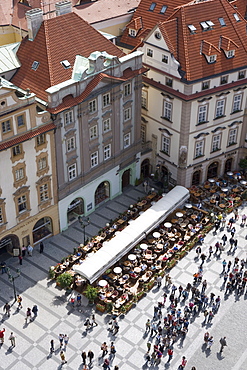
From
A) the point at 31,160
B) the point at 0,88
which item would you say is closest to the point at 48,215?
the point at 31,160

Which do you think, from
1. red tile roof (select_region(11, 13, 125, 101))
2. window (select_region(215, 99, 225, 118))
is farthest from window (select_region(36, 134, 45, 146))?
window (select_region(215, 99, 225, 118))

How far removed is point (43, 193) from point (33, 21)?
65.5 feet

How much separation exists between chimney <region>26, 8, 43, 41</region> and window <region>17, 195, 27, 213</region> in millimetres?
18699

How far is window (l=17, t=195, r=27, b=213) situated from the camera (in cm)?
6047

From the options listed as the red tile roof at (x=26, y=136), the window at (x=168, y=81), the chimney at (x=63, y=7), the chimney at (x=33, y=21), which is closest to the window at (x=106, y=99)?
the red tile roof at (x=26, y=136)

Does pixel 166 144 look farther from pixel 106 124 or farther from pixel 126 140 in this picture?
pixel 106 124

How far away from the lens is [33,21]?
2406 inches

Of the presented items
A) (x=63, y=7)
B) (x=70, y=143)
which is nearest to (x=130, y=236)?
(x=70, y=143)

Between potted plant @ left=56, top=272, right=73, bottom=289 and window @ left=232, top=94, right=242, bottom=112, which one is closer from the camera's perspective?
potted plant @ left=56, top=272, right=73, bottom=289

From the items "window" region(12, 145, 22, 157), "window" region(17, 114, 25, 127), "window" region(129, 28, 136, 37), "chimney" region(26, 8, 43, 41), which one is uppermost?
"chimney" region(26, 8, 43, 41)

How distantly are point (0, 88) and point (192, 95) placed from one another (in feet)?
87.5

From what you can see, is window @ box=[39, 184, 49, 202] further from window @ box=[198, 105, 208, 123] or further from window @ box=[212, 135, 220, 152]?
window @ box=[212, 135, 220, 152]

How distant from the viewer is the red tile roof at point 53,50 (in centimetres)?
5997

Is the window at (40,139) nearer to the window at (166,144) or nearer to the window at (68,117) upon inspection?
the window at (68,117)
